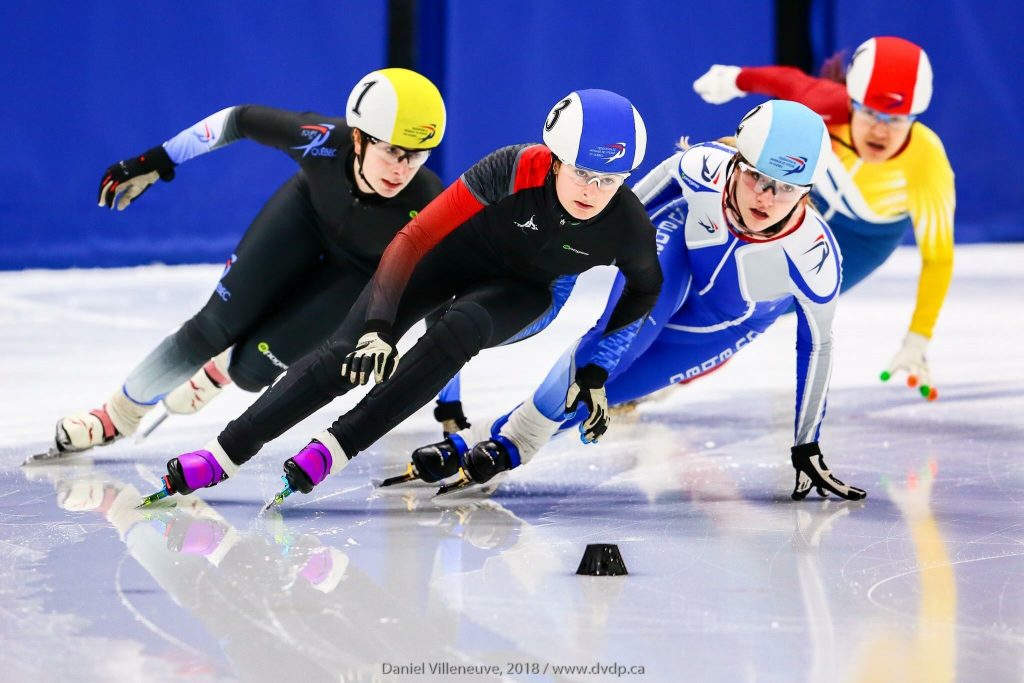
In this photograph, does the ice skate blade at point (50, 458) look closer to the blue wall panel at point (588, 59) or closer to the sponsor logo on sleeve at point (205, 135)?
the sponsor logo on sleeve at point (205, 135)

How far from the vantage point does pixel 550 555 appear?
3330mm

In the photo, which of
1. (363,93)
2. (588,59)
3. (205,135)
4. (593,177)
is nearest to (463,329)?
(593,177)

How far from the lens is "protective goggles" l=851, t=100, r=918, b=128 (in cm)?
524

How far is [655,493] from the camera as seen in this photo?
4082 mm

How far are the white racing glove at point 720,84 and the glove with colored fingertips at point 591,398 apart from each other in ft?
8.02

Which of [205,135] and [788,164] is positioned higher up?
[205,135]

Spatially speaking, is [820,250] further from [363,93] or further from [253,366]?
[253,366]

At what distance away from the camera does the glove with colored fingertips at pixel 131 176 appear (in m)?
4.27

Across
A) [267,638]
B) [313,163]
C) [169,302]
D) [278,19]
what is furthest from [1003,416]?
[278,19]

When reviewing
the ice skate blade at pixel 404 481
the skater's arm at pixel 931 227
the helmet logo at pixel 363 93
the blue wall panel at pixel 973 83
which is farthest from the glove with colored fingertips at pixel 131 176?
the blue wall panel at pixel 973 83

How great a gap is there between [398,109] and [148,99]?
16.9 feet

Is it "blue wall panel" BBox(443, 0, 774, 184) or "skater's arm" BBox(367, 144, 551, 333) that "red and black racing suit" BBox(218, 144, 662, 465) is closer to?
"skater's arm" BBox(367, 144, 551, 333)

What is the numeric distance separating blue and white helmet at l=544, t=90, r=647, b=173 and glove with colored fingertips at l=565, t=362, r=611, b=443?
22.9 inches

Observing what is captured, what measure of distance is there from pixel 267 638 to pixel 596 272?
22.6 feet
